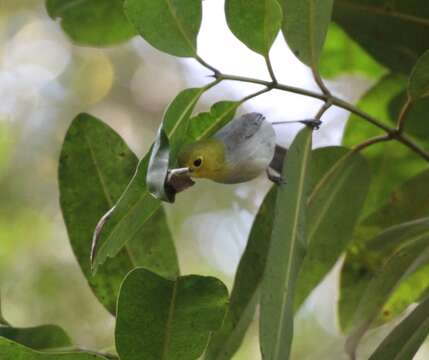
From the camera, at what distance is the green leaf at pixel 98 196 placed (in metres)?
1.08

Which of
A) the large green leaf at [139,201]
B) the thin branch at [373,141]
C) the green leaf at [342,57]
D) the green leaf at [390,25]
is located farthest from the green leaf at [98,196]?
the green leaf at [342,57]

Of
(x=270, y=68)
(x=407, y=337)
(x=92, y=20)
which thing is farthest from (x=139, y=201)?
(x=92, y=20)

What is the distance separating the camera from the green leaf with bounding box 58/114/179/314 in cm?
108

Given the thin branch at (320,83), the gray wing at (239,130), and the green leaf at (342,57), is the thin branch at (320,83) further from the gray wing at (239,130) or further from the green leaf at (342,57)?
the green leaf at (342,57)

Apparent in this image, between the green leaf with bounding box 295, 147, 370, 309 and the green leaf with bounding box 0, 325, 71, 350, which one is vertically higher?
the green leaf with bounding box 295, 147, 370, 309

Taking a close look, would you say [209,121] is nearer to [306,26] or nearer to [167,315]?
[306,26]

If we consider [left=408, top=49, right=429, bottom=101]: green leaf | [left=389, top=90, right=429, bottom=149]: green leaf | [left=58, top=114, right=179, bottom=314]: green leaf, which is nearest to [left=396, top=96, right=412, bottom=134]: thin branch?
[left=408, top=49, right=429, bottom=101]: green leaf

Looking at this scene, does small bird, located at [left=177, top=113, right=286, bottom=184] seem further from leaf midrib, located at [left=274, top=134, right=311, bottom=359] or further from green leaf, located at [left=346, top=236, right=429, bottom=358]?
green leaf, located at [left=346, top=236, right=429, bottom=358]

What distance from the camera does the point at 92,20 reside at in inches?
51.0

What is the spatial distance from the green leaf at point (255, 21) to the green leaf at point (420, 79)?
172mm

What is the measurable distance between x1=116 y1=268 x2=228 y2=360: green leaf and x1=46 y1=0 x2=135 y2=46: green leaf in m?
0.59

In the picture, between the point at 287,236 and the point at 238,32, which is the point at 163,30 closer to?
the point at 238,32

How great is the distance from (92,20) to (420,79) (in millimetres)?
565

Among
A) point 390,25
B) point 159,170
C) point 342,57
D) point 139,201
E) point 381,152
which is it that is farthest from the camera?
point 342,57
